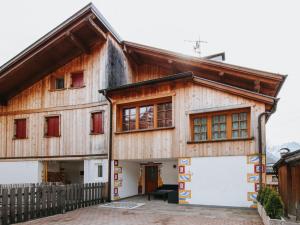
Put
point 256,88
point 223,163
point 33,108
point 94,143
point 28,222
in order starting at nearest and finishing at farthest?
point 28,222, point 223,163, point 256,88, point 94,143, point 33,108

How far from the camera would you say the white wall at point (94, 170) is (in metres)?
14.9

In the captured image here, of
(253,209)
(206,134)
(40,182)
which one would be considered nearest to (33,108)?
(40,182)

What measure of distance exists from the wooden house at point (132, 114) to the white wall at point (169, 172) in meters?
0.06

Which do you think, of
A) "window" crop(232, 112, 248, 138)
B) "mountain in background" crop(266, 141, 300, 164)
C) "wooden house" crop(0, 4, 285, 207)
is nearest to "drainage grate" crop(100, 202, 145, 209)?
"wooden house" crop(0, 4, 285, 207)

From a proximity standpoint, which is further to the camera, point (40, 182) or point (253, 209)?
point (40, 182)

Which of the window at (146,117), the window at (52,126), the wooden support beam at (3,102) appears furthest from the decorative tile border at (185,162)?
the wooden support beam at (3,102)

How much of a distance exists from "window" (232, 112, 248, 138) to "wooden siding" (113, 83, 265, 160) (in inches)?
16.3

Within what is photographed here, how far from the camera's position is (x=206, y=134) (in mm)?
12844

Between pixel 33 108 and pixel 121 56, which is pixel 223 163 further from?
pixel 33 108

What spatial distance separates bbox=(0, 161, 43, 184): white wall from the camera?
665 inches

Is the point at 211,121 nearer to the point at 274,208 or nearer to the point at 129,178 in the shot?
the point at 274,208

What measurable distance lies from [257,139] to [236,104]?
66.6 inches

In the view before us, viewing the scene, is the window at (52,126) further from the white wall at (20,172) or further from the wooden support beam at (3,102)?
the wooden support beam at (3,102)

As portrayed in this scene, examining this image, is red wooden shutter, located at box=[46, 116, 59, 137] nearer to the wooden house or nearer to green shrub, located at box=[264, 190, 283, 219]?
the wooden house
